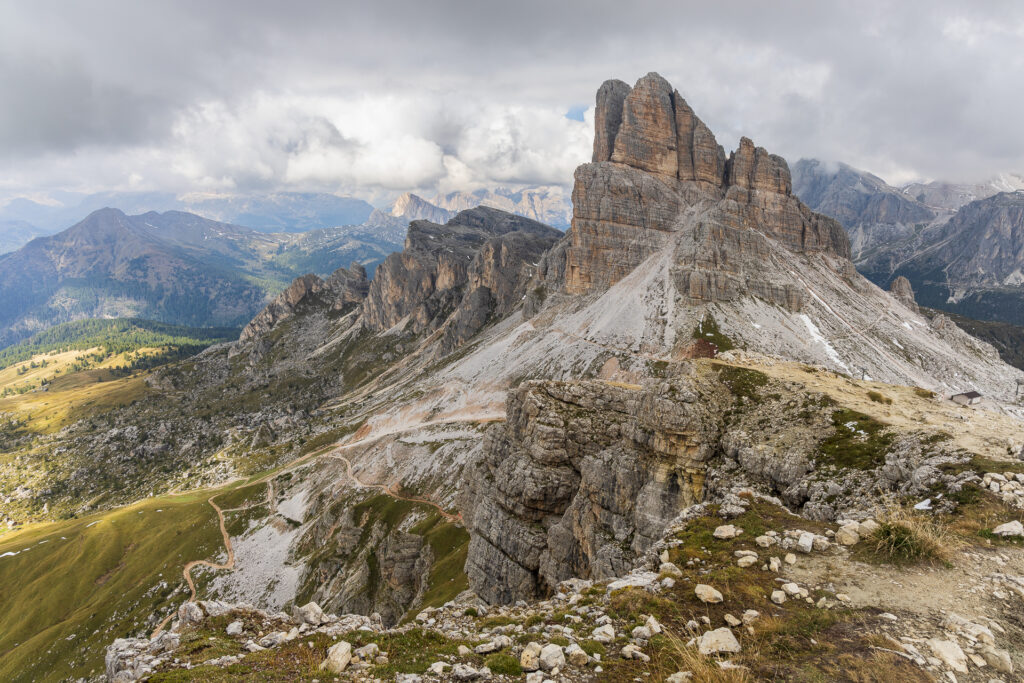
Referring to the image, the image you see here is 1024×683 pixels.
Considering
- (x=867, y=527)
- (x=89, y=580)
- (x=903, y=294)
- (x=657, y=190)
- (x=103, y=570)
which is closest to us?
(x=867, y=527)

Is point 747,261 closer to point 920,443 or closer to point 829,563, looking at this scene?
point 920,443

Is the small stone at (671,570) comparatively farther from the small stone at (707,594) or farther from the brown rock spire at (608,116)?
the brown rock spire at (608,116)

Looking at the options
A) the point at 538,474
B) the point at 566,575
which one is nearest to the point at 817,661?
the point at 566,575

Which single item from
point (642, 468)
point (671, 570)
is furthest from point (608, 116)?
point (671, 570)

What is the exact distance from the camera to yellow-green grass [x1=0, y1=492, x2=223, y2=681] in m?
71.6

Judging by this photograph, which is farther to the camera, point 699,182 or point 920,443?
point 699,182

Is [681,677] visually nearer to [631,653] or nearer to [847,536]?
[631,653]

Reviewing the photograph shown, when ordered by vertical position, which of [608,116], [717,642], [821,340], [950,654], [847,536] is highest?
[608,116]

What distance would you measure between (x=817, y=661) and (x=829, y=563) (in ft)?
16.2

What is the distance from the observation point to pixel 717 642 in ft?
31.1

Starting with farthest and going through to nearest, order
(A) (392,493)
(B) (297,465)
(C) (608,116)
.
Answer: (C) (608,116) < (B) (297,465) < (A) (392,493)

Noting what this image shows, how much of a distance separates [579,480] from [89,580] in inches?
4655

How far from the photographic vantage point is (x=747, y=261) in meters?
123

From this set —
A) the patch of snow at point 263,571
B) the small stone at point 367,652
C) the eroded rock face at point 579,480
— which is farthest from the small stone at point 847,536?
the patch of snow at point 263,571
